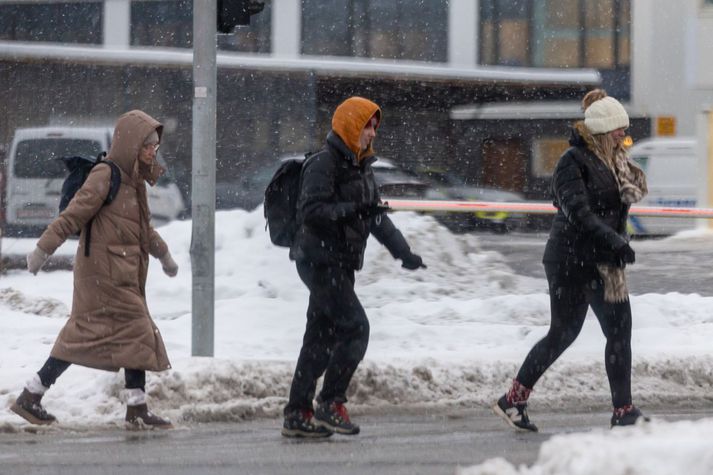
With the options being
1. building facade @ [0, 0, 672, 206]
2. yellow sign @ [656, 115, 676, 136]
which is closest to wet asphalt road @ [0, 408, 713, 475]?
building facade @ [0, 0, 672, 206]

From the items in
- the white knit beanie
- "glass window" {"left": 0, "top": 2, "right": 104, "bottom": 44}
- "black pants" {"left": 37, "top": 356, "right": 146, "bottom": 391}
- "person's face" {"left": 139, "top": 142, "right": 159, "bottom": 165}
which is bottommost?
"black pants" {"left": 37, "top": 356, "right": 146, "bottom": 391}

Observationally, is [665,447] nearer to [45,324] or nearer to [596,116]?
[596,116]

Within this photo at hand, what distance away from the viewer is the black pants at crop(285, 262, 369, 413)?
6.48 m

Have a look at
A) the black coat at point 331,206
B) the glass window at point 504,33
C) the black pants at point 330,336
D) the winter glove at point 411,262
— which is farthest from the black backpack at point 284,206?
the glass window at point 504,33

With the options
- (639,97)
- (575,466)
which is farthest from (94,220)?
(639,97)

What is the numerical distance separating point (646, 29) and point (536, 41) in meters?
2.42

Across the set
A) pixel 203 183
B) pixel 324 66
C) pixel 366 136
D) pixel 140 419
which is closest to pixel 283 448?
pixel 140 419

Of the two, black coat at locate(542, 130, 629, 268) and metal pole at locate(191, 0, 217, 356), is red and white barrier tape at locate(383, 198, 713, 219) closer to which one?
metal pole at locate(191, 0, 217, 356)

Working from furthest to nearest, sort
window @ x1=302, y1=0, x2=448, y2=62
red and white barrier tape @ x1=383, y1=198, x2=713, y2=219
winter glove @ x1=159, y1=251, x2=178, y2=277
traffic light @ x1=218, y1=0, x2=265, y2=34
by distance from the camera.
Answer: window @ x1=302, y1=0, x2=448, y2=62 < red and white barrier tape @ x1=383, y1=198, x2=713, y2=219 < traffic light @ x1=218, y1=0, x2=265, y2=34 < winter glove @ x1=159, y1=251, x2=178, y2=277

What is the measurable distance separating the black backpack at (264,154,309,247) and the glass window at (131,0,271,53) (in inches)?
697

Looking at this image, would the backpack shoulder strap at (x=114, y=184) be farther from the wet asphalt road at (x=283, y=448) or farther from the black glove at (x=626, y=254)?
the black glove at (x=626, y=254)

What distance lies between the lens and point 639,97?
28.8 metres

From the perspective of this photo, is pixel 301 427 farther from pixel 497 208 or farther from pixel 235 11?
pixel 497 208

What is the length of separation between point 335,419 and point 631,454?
252 centimetres
